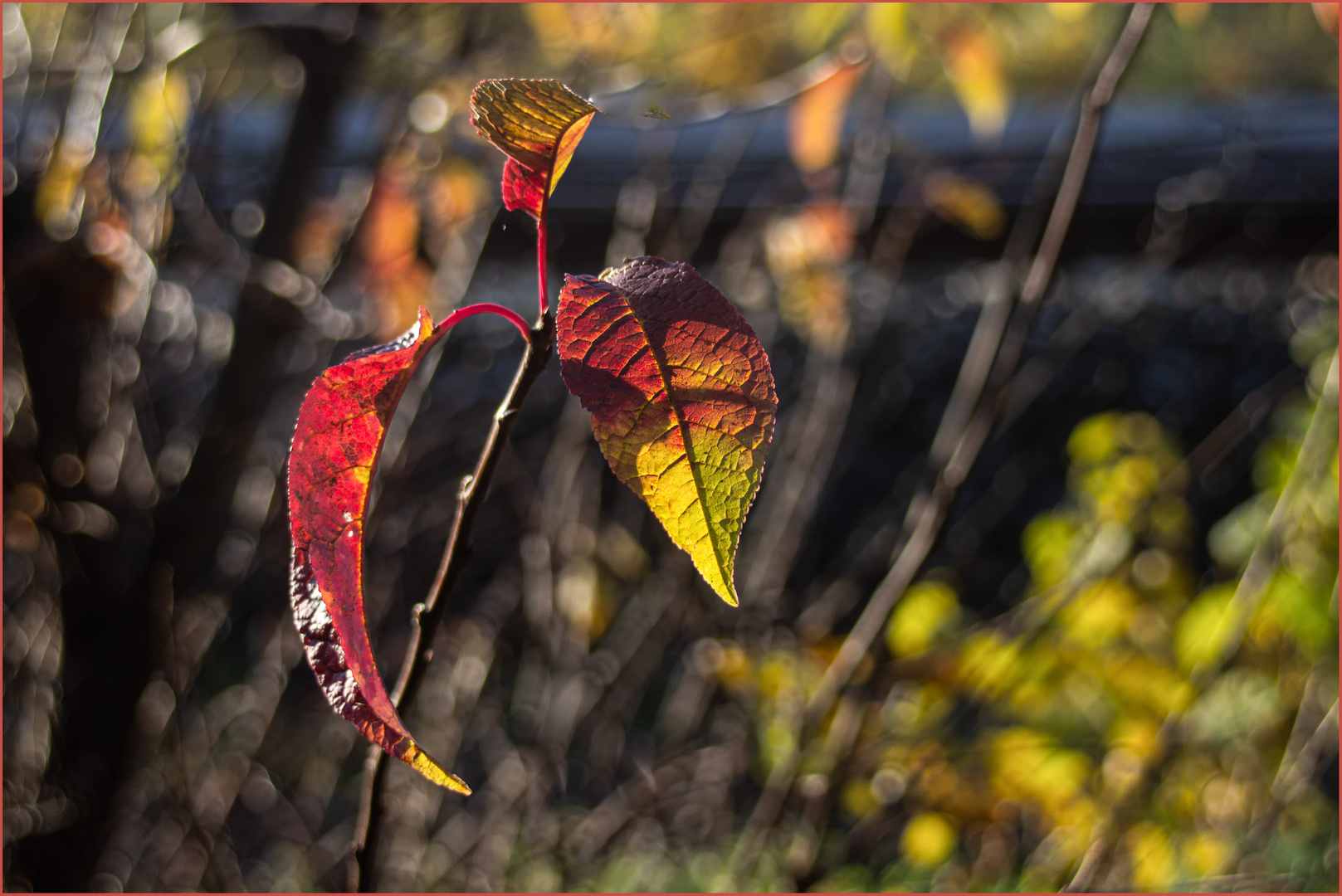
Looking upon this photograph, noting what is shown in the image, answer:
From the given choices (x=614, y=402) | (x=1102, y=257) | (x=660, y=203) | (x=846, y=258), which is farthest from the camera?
(x=1102, y=257)

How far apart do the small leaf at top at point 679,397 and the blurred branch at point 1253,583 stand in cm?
118

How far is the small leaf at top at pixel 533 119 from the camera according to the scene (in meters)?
0.38

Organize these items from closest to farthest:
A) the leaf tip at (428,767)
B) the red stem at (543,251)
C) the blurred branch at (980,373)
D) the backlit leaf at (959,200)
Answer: the leaf tip at (428,767) < the red stem at (543,251) < the blurred branch at (980,373) < the backlit leaf at (959,200)

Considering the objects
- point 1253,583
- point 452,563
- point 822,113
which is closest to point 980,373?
point 822,113

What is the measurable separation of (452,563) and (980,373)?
832 mm

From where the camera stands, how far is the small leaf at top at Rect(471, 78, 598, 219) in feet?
1.25

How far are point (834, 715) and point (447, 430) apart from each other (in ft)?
4.12

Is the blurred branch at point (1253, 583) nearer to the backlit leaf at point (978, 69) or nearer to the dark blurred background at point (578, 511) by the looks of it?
the dark blurred background at point (578, 511)

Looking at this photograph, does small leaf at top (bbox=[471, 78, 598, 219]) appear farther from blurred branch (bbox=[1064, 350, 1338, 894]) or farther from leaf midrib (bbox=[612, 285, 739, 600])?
blurred branch (bbox=[1064, 350, 1338, 894])

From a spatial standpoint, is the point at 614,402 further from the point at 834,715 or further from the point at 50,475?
the point at 834,715

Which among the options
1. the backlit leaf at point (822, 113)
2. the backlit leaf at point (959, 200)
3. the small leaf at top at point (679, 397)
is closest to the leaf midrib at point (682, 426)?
the small leaf at top at point (679, 397)

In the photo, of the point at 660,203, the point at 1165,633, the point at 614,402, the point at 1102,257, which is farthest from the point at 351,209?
the point at 1102,257

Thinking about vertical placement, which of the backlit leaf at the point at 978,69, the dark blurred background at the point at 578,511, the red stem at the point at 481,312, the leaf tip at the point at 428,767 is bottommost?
the dark blurred background at the point at 578,511

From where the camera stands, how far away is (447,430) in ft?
7.55
